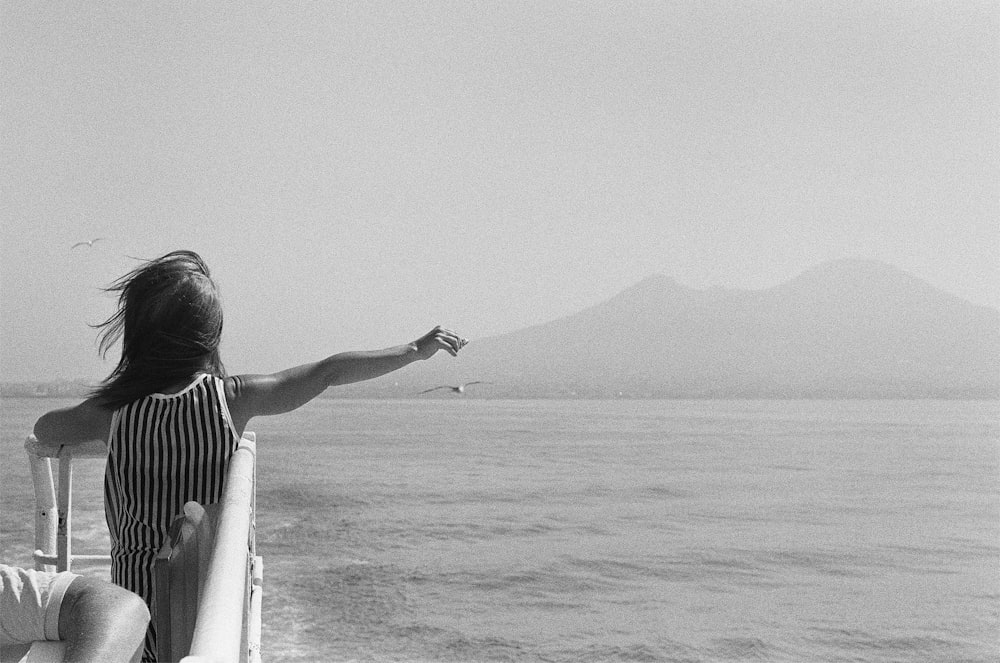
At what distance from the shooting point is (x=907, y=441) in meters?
65.0

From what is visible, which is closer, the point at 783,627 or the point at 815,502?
the point at 783,627

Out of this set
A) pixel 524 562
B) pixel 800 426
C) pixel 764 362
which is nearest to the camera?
pixel 524 562

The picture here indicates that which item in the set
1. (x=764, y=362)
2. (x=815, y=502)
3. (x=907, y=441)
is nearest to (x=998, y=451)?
(x=907, y=441)

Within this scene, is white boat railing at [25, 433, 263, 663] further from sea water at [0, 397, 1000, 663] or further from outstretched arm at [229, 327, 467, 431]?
sea water at [0, 397, 1000, 663]

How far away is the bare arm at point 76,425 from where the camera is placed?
1927 millimetres

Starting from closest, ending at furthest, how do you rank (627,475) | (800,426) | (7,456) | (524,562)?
(524,562), (7,456), (627,475), (800,426)

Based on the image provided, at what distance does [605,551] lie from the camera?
2273cm

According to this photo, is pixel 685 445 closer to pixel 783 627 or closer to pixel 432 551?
pixel 432 551

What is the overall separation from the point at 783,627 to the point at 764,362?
17027cm

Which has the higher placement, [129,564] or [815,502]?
[129,564]

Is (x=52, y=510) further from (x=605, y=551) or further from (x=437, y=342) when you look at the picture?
(x=605, y=551)

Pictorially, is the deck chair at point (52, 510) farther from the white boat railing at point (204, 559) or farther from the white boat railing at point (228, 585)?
the white boat railing at point (228, 585)

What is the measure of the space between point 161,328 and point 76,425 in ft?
1.04

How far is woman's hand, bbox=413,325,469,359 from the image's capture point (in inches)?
89.2
